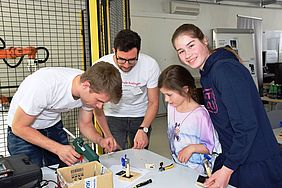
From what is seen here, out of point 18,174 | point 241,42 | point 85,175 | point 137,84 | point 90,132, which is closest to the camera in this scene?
point 18,174

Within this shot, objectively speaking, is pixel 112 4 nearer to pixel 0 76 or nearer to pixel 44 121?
pixel 44 121

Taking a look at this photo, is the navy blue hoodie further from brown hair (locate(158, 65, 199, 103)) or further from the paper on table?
the paper on table

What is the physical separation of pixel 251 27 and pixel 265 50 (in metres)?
0.84

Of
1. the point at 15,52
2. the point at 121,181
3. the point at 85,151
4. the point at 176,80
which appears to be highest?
the point at 15,52

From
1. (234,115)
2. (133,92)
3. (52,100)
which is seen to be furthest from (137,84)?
(234,115)

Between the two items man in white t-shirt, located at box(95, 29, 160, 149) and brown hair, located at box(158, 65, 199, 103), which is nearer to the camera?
brown hair, located at box(158, 65, 199, 103)

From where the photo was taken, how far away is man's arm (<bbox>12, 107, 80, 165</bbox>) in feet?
4.47

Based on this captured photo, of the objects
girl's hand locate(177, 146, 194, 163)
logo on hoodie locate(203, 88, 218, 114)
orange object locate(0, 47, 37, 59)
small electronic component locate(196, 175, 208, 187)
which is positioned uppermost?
orange object locate(0, 47, 37, 59)

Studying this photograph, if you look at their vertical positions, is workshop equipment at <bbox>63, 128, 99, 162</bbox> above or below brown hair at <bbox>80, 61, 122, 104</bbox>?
below

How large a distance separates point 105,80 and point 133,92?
0.87m

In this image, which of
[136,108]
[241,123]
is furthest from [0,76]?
[241,123]

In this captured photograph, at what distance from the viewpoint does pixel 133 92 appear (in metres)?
2.18

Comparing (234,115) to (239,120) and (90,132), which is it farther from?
(90,132)

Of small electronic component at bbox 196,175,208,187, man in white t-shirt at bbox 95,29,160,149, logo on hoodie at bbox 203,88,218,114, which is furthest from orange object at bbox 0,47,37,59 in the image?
small electronic component at bbox 196,175,208,187
